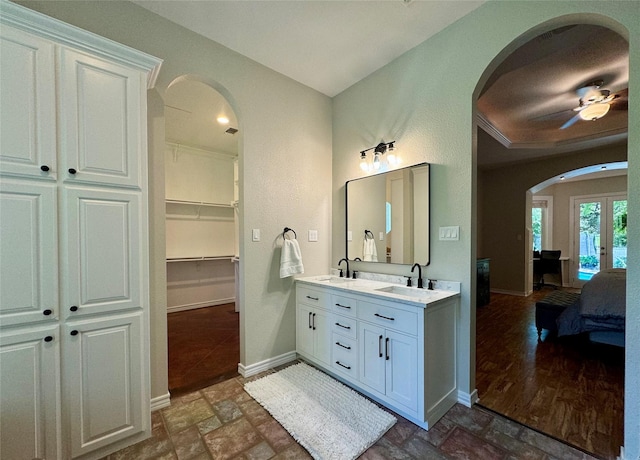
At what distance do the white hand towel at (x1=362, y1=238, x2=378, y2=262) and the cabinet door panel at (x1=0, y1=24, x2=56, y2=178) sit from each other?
2.43m

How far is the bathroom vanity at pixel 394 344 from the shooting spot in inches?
70.5

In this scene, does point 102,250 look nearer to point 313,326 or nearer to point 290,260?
point 290,260

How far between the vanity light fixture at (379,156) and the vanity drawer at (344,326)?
149 centimetres

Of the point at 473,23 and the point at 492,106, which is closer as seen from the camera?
the point at 473,23

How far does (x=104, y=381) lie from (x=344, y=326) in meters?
1.60

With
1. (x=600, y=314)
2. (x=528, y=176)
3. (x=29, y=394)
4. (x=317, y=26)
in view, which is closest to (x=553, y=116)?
(x=528, y=176)

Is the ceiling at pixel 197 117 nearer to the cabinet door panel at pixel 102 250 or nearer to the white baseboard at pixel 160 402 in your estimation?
the cabinet door panel at pixel 102 250

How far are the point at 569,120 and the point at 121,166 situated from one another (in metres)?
5.50

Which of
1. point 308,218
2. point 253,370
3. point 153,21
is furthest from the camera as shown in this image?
point 308,218

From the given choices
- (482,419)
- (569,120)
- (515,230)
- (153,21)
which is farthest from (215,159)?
(515,230)

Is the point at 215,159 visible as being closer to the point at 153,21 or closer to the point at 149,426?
the point at 153,21

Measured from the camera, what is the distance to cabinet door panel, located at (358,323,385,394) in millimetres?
2000

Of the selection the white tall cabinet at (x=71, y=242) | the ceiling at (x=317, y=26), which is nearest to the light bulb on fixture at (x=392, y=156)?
the ceiling at (x=317, y=26)

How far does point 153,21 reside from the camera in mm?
2045
